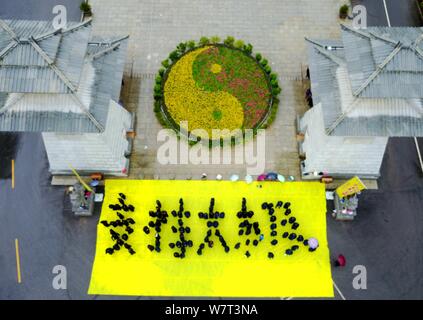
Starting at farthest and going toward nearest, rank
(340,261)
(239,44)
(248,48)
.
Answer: (239,44)
(248,48)
(340,261)

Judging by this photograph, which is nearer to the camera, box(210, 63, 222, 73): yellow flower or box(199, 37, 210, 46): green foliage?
box(210, 63, 222, 73): yellow flower

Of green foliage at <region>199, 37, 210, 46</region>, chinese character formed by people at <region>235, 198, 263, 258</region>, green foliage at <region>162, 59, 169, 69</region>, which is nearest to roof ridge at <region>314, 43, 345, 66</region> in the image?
green foliage at <region>199, 37, 210, 46</region>

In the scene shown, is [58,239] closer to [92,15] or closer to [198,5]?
[92,15]

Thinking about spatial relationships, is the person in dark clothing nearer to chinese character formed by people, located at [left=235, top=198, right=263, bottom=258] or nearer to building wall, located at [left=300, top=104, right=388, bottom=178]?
chinese character formed by people, located at [left=235, top=198, right=263, bottom=258]

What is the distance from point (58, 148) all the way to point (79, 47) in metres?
6.96

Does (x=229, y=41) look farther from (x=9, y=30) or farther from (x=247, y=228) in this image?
(x=9, y=30)

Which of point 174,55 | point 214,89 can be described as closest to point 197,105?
point 214,89

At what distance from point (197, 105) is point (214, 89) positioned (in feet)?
6.13

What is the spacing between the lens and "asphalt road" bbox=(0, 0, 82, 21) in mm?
A: 34781

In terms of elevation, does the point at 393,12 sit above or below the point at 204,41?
above

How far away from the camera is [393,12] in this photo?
35219 millimetres

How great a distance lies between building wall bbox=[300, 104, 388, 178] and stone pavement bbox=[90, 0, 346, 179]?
2087mm

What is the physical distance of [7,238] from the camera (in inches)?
1057

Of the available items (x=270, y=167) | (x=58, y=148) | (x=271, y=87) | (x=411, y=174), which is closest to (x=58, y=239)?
(x=58, y=148)
